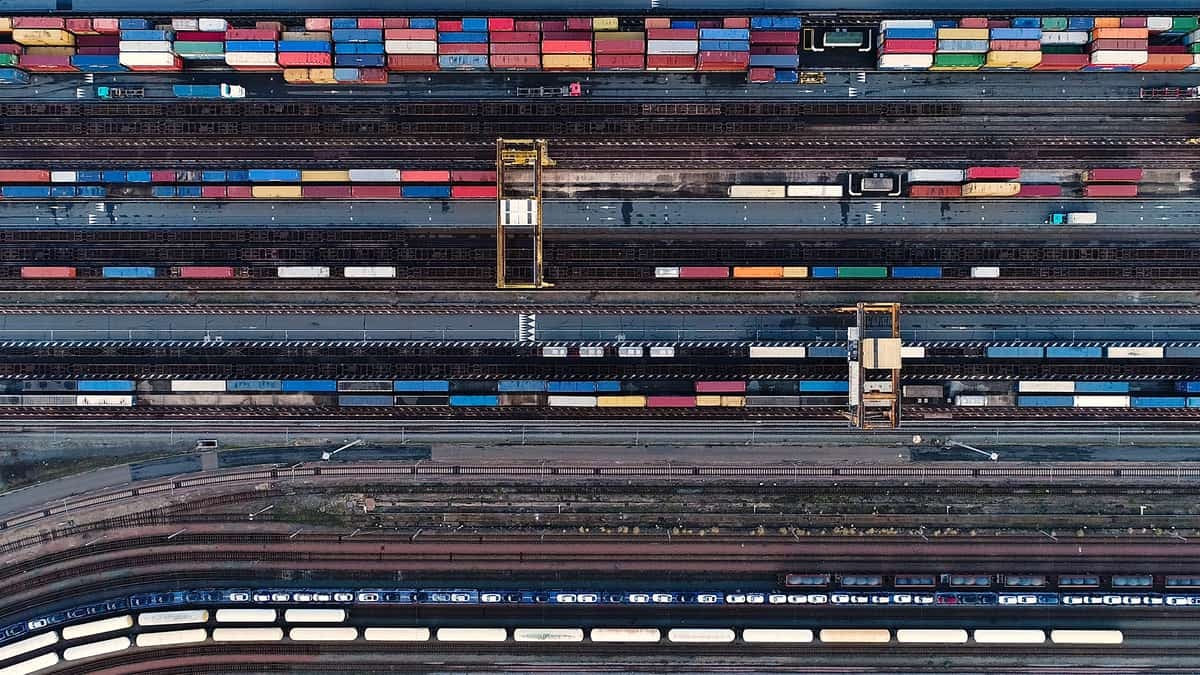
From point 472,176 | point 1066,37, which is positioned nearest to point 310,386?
point 472,176

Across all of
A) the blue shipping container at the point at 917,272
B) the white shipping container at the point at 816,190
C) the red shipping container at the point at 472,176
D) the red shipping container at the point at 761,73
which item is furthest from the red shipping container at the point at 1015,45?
the red shipping container at the point at 472,176

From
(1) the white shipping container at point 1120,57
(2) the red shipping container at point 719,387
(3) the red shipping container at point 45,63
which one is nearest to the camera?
(1) the white shipping container at point 1120,57

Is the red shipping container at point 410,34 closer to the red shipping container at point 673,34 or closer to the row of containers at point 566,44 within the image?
the row of containers at point 566,44

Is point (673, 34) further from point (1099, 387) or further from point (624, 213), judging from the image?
point (1099, 387)

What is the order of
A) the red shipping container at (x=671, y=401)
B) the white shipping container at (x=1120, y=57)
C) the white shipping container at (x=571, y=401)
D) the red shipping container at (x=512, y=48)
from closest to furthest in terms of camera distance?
1. the white shipping container at (x=1120, y=57)
2. the red shipping container at (x=512, y=48)
3. the red shipping container at (x=671, y=401)
4. the white shipping container at (x=571, y=401)

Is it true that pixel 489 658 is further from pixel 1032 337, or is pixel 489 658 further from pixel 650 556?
pixel 1032 337

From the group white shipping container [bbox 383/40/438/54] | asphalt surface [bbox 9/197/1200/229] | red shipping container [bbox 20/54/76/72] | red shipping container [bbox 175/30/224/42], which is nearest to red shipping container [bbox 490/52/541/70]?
white shipping container [bbox 383/40/438/54]

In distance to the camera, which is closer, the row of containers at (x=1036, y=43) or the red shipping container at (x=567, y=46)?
the row of containers at (x=1036, y=43)
